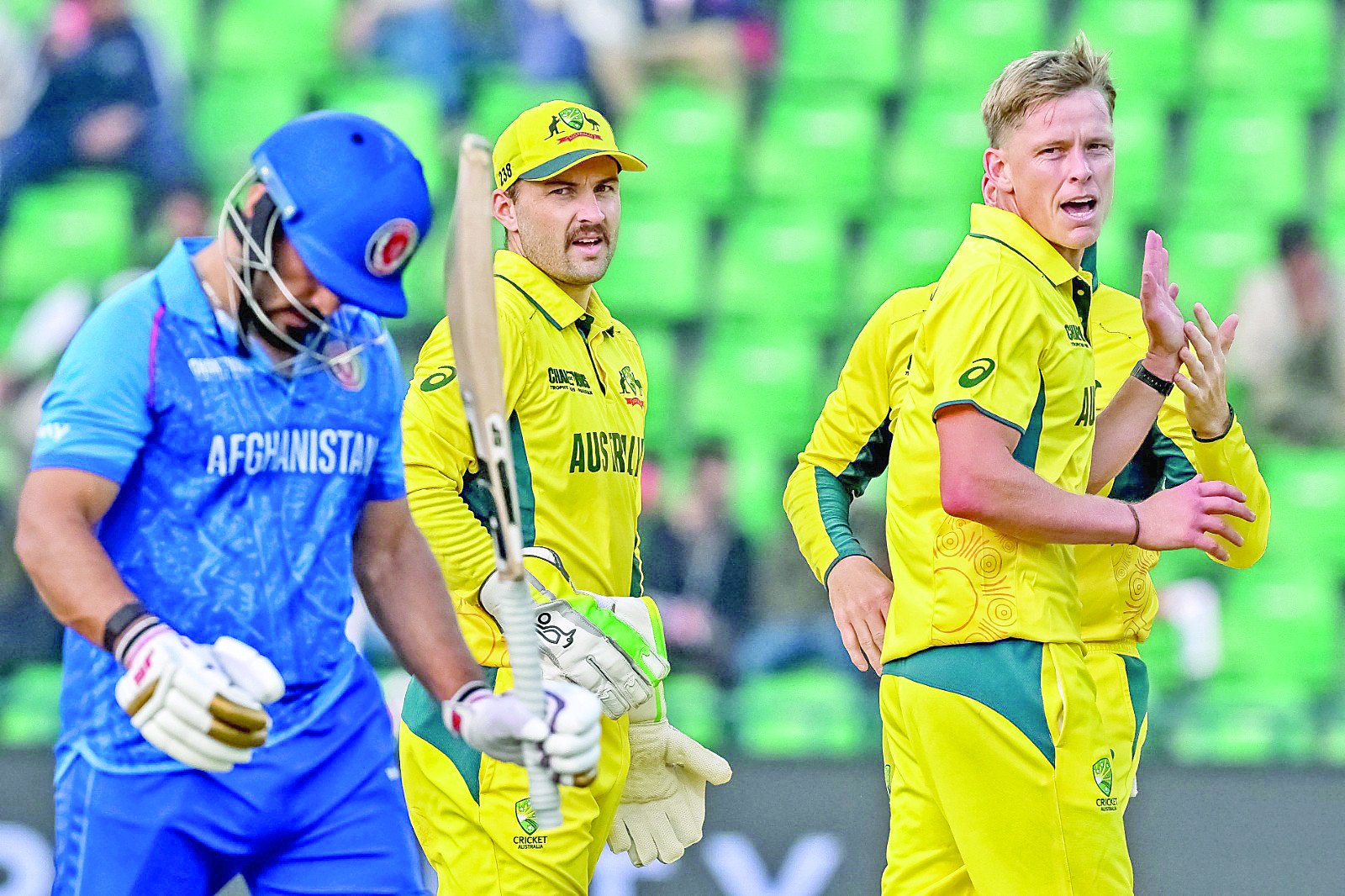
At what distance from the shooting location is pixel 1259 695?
6.16 meters

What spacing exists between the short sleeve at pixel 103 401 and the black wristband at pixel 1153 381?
1.86 m

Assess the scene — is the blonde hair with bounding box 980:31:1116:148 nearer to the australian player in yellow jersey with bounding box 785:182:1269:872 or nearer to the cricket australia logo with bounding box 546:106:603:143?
the australian player in yellow jersey with bounding box 785:182:1269:872

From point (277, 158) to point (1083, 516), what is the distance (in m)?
1.45

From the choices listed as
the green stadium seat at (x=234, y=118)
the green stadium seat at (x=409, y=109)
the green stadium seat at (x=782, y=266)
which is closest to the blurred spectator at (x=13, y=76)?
the green stadium seat at (x=234, y=118)

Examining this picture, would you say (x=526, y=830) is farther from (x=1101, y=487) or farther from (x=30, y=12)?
(x=30, y=12)

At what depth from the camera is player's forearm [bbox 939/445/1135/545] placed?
3008 mm

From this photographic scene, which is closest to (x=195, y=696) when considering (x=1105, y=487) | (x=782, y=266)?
(x=1105, y=487)

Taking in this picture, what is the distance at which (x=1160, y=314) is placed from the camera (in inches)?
130

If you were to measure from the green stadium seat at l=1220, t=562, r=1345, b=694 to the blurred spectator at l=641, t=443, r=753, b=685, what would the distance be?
1710mm

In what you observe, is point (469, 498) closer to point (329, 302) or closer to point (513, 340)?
point (513, 340)

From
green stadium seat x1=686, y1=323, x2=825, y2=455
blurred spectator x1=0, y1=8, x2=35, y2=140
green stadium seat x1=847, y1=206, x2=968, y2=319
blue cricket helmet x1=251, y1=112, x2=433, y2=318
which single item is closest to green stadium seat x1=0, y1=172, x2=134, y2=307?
blurred spectator x1=0, y1=8, x2=35, y2=140

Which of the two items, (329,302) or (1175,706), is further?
(1175,706)

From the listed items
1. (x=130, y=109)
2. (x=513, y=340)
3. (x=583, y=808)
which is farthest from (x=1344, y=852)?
(x=130, y=109)

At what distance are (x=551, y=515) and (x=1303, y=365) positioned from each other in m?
3.82
